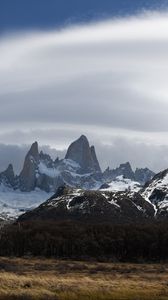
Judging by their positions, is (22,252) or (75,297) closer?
(75,297)

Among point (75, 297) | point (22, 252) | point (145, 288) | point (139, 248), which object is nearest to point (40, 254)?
point (22, 252)

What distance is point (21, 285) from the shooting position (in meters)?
61.2

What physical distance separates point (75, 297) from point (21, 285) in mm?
9201

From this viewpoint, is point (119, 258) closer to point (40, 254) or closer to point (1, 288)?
point (40, 254)

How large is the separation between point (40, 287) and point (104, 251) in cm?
14081

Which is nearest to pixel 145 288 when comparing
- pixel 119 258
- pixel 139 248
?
pixel 119 258

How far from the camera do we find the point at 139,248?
197750mm

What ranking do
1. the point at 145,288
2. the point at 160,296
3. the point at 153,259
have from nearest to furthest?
the point at 160,296 → the point at 145,288 → the point at 153,259

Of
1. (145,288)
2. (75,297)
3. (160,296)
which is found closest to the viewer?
(75,297)

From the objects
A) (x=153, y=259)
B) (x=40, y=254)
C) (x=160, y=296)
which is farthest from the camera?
(x=40, y=254)

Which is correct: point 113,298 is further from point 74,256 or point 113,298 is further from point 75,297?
point 74,256

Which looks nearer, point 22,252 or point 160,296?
point 160,296

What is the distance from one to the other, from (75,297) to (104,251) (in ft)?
481

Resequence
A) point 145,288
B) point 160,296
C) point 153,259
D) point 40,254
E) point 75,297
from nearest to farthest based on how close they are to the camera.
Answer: point 75,297 → point 160,296 → point 145,288 → point 153,259 → point 40,254
